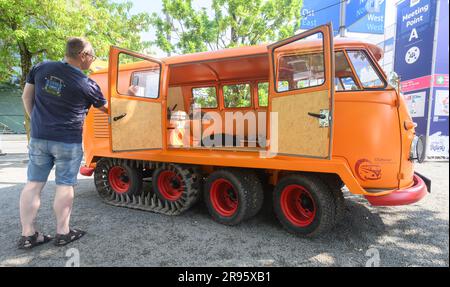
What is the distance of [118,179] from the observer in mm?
4645

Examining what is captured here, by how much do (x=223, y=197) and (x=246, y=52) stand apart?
1984 mm

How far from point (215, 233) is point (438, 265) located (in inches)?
89.5

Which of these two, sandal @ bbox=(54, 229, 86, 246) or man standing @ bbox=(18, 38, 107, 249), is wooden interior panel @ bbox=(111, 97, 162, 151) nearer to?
man standing @ bbox=(18, 38, 107, 249)

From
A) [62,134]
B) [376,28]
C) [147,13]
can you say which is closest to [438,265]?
[62,134]

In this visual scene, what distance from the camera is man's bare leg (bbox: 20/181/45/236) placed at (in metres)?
2.75

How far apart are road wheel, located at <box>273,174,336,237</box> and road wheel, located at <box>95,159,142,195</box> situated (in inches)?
92.1

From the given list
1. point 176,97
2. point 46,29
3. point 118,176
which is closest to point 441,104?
point 176,97

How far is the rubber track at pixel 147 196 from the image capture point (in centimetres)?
382

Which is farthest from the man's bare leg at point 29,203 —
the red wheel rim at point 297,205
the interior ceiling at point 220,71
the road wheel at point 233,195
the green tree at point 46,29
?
the green tree at point 46,29

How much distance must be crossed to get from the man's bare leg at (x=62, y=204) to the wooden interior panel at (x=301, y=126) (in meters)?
2.35

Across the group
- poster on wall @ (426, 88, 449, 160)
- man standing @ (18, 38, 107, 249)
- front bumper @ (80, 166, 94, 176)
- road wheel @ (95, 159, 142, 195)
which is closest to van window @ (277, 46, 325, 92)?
man standing @ (18, 38, 107, 249)

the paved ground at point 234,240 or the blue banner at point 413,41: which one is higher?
the blue banner at point 413,41

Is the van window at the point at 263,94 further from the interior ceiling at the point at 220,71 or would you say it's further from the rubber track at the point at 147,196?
the rubber track at the point at 147,196
